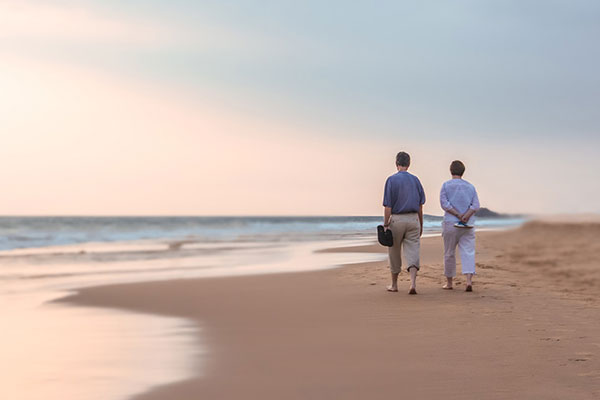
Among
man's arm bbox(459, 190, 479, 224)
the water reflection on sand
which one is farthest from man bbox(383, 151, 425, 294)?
the water reflection on sand

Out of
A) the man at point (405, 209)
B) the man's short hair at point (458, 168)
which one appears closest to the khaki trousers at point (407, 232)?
the man at point (405, 209)

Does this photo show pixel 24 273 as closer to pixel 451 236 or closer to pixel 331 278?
pixel 331 278

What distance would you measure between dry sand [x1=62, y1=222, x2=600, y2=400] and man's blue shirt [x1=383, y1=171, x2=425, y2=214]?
3.87 ft

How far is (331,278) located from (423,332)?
508cm

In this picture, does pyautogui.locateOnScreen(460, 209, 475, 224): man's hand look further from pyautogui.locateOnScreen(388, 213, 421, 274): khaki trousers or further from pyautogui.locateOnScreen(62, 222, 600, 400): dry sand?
pyautogui.locateOnScreen(62, 222, 600, 400): dry sand

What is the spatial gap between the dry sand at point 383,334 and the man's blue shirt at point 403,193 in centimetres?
118

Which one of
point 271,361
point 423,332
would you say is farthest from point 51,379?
point 423,332

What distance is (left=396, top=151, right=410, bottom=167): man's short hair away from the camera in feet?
29.8

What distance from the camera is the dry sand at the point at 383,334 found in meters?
4.72

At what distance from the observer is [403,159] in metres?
9.11

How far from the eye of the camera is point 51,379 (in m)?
5.12

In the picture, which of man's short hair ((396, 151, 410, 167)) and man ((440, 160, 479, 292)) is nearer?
man's short hair ((396, 151, 410, 167))

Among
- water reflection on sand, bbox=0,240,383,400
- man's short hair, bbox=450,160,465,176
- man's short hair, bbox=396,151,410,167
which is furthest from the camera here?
man's short hair, bbox=450,160,465,176

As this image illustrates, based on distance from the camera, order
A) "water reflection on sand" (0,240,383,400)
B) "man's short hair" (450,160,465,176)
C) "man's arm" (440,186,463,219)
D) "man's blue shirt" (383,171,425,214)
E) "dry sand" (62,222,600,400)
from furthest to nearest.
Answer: "man's short hair" (450,160,465,176) → "man's arm" (440,186,463,219) → "man's blue shirt" (383,171,425,214) → "water reflection on sand" (0,240,383,400) → "dry sand" (62,222,600,400)
